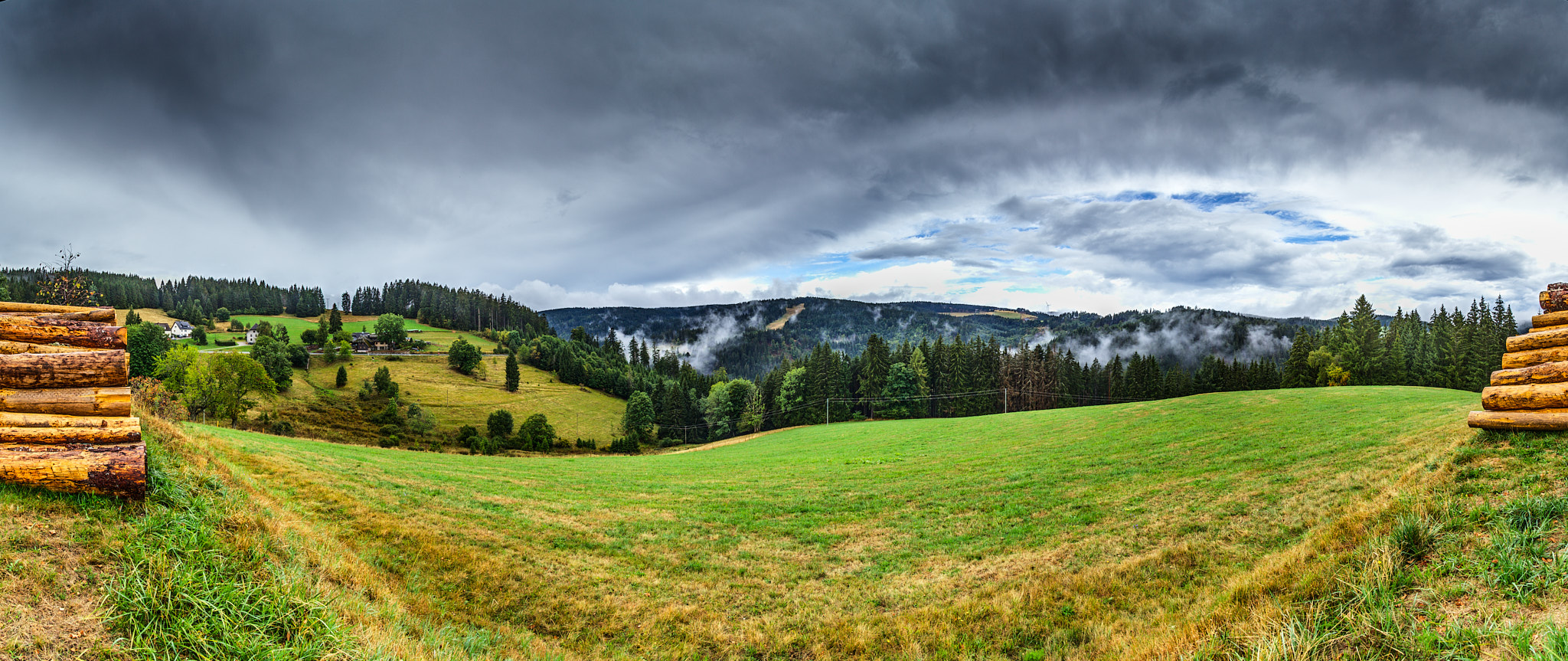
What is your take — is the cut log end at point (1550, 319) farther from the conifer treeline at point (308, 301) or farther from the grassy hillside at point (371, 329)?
the conifer treeline at point (308, 301)

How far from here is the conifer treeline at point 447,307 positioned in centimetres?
15662

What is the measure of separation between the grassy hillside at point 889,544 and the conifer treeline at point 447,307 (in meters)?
153

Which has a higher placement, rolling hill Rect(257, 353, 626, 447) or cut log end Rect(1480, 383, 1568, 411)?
cut log end Rect(1480, 383, 1568, 411)

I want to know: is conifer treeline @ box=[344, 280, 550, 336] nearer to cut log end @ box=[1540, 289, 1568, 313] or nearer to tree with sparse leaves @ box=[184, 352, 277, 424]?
tree with sparse leaves @ box=[184, 352, 277, 424]

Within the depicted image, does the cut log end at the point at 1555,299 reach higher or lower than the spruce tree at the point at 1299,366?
higher

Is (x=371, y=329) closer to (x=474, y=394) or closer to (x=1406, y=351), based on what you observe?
(x=474, y=394)

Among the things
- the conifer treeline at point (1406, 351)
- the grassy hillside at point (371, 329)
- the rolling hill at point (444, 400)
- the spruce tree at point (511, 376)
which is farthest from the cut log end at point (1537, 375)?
the grassy hillside at point (371, 329)

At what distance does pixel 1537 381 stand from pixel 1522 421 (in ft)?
2.98

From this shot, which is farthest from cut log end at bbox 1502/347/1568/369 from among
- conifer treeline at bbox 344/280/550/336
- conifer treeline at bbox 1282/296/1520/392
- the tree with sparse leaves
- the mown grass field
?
conifer treeline at bbox 344/280/550/336

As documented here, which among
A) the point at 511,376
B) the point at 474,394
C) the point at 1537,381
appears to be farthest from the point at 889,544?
the point at 511,376

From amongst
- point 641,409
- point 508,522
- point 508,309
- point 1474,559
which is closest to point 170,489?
point 508,522

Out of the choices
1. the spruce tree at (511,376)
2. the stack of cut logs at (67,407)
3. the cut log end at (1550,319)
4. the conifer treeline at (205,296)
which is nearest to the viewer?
the stack of cut logs at (67,407)

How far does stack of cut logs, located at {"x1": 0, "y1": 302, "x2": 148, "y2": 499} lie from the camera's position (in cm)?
557

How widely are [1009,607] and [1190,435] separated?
1760 cm
